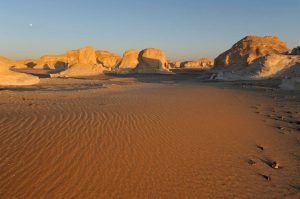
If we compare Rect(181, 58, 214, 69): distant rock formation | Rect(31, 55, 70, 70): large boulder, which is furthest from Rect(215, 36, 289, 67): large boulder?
Rect(31, 55, 70, 70): large boulder

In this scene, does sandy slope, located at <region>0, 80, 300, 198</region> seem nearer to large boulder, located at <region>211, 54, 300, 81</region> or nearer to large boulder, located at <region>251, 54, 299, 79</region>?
large boulder, located at <region>211, 54, 300, 81</region>

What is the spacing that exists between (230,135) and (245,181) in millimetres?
2976

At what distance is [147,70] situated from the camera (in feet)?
173

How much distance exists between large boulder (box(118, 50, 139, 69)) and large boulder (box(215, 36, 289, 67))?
23.5 m

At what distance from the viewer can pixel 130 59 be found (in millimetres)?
65438

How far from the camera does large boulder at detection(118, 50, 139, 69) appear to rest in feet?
212

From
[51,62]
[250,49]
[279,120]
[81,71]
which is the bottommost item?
[279,120]

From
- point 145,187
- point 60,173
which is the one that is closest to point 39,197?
point 60,173

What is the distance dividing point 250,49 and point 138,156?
37905 mm

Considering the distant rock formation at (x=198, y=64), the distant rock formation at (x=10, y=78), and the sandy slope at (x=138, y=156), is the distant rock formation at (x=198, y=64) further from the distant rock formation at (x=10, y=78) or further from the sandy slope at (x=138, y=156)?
the sandy slope at (x=138, y=156)

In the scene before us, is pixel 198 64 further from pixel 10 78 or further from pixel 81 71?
pixel 10 78

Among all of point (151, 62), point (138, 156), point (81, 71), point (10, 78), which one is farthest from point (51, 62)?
point (138, 156)

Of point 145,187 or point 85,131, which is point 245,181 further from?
point 85,131

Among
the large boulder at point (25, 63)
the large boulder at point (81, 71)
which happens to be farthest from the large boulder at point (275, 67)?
the large boulder at point (25, 63)
